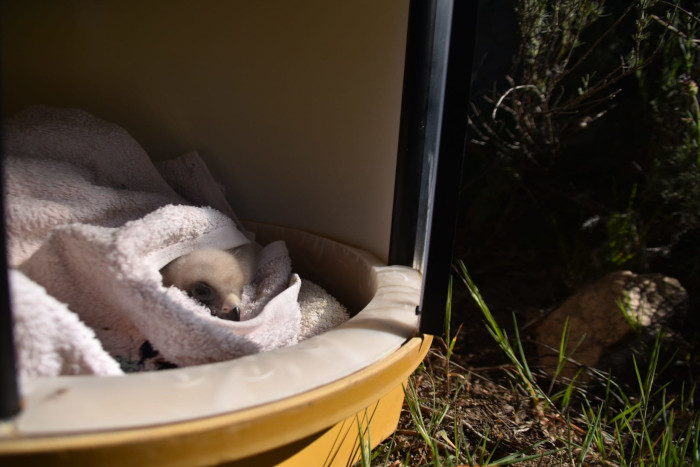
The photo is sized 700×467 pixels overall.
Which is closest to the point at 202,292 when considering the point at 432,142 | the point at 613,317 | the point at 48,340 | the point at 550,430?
the point at 48,340

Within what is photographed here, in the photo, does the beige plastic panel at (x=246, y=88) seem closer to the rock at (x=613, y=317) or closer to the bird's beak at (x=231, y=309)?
the bird's beak at (x=231, y=309)

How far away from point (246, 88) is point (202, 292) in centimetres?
53

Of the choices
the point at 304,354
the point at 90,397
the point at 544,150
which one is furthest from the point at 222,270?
the point at 544,150

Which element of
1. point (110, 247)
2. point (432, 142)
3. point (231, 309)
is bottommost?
point (231, 309)

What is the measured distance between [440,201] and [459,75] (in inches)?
6.3

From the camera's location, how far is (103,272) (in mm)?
673

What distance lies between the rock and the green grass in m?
0.07

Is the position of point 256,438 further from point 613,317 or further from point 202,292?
point 613,317

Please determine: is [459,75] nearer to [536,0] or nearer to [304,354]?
[304,354]

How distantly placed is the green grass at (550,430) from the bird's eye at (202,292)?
0.32m

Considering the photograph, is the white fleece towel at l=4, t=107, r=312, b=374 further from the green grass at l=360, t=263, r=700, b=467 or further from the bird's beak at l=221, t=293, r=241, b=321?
the green grass at l=360, t=263, r=700, b=467

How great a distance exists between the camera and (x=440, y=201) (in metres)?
0.68

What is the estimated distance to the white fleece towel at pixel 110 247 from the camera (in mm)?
663

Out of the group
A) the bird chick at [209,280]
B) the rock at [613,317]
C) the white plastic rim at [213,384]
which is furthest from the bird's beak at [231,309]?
the rock at [613,317]
